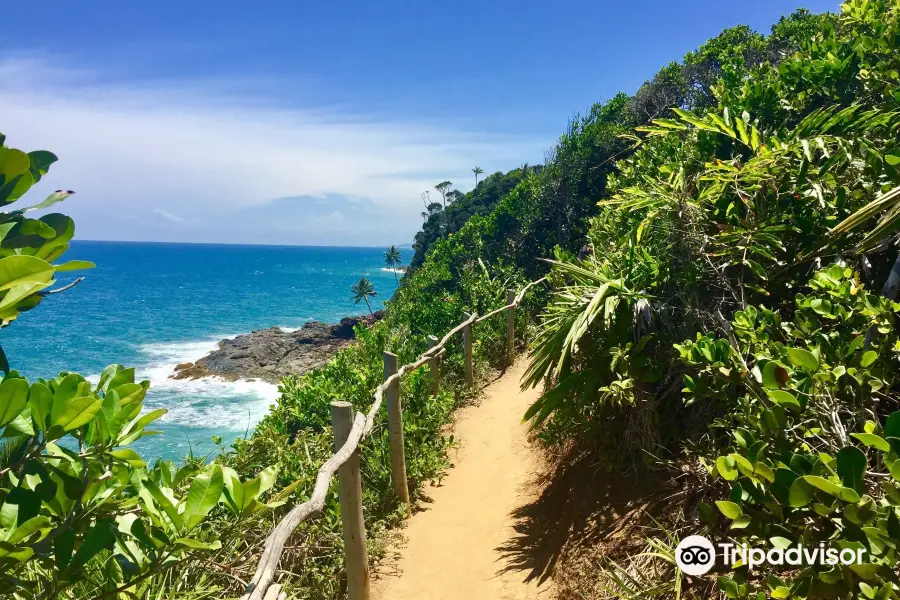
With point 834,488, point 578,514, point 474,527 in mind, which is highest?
point 834,488

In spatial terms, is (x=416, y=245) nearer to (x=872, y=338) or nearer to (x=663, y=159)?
(x=663, y=159)

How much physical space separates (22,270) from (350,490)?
8.05ft

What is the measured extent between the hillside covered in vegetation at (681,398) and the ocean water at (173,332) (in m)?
0.36

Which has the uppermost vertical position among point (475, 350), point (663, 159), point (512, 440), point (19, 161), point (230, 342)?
point (663, 159)

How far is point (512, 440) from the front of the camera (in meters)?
5.96

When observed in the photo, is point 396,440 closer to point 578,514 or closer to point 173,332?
point 578,514

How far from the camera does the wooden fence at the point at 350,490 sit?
1699 millimetres

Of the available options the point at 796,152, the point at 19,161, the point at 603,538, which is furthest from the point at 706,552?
the point at 19,161

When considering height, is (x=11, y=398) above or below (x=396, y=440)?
above

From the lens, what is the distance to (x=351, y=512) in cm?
316

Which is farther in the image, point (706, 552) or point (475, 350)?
point (475, 350)

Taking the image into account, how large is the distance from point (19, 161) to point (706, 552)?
280 cm

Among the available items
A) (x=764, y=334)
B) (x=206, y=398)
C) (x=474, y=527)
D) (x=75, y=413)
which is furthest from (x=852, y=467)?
(x=206, y=398)

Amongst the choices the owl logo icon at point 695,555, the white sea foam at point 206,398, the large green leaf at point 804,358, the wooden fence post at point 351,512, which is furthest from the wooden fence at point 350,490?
the white sea foam at point 206,398
